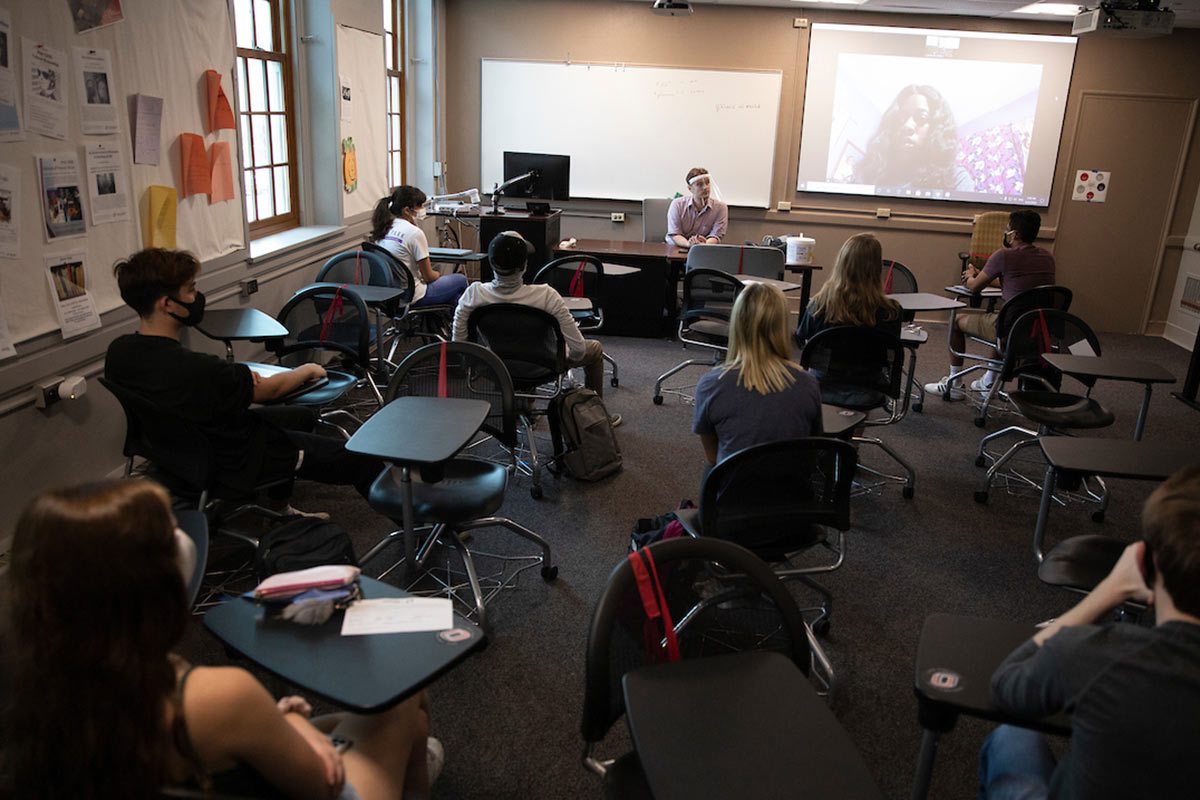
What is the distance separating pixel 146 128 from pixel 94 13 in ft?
1.49

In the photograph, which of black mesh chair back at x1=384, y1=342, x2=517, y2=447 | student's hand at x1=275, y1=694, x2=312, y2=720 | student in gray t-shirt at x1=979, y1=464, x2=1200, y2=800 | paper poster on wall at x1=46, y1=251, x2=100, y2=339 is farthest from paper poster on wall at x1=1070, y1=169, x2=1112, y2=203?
student's hand at x1=275, y1=694, x2=312, y2=720

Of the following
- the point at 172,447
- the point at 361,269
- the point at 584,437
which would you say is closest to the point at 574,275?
the point at 361,269

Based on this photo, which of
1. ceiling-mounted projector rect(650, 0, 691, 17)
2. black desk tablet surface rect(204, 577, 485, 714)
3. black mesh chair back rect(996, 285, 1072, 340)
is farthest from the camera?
ceiling-mounted projector rect(650, 0, 691, 17)

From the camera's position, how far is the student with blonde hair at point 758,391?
239 cm

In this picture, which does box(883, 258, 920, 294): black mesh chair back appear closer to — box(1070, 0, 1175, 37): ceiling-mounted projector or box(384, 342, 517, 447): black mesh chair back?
box(1070, 0, 1175, 37): ceiling-mounted projector

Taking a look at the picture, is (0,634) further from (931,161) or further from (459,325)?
(931,161)

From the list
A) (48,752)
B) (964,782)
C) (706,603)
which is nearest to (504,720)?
(706,603)

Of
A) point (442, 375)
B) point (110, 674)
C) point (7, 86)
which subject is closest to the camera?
point (110, 674)

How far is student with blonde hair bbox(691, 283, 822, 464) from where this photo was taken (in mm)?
2393

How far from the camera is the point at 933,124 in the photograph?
23.8 feet

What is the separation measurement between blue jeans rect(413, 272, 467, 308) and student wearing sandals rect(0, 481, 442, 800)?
4085 millimetres

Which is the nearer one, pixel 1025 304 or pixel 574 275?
pixel 1025 304

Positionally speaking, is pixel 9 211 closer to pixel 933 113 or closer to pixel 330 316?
pixel 330 316

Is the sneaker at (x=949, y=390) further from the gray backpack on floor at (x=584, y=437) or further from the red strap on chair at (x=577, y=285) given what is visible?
the gray backpack on floor at (x=584, y=437)
